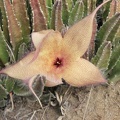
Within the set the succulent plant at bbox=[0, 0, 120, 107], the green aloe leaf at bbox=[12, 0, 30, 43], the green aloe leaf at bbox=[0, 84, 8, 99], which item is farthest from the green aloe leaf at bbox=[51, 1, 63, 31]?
the green aloe leaf at bbox=[0, 84, 8, 99]

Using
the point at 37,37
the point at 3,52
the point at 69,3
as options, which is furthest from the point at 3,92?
the point at 69,3

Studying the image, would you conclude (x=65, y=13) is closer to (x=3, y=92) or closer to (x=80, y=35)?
(x=80, y=35)

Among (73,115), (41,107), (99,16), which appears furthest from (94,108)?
(99,16)

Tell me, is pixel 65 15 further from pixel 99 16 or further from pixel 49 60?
pixel 49 60

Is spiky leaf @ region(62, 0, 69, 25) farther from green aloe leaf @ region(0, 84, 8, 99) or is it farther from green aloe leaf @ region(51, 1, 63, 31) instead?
green aloe leaf @ region(0, 84, 8, 99)

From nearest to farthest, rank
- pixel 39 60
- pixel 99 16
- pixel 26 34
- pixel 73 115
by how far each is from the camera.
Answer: pixel 39 60 < pixel 73 115 < pixel 26 34 < pixel 99 16

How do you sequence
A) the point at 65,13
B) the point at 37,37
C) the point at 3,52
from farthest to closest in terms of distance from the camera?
the point at 65,13 < the point at 3,52 < the point at 37,37

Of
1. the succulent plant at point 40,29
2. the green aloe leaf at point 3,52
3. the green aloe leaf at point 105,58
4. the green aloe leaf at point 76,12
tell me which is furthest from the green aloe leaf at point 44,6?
the green aloe leaf at point 105,58
